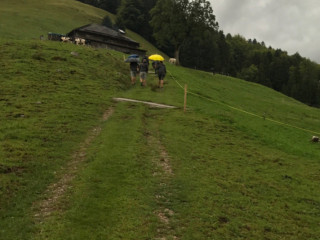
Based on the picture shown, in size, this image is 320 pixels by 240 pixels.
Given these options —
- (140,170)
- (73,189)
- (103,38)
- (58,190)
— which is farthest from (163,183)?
(103,38)

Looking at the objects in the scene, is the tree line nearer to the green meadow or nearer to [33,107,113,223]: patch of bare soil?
the green meadow

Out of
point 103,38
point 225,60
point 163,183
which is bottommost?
point 163,183

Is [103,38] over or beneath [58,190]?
over

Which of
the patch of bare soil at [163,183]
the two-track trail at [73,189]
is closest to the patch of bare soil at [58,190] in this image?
the two-track trail at [73,189]

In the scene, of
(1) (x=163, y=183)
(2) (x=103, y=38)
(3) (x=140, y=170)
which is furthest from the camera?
(2) (x=103, y=38)

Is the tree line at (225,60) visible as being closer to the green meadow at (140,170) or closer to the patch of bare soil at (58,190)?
the green meadow at (140,170)

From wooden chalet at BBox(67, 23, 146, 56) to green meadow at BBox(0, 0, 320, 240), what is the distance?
40.6 metres

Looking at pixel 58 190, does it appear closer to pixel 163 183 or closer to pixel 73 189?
pixel 73 189

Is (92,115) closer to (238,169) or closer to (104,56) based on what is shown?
(238,169)

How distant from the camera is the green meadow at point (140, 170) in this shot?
25.2 ft

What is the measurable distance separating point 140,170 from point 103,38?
6121cm

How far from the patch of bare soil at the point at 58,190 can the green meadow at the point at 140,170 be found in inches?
1.3

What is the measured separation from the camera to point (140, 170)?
1116 cm

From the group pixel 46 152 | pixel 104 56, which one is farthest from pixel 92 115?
pixel 104 56
